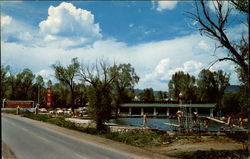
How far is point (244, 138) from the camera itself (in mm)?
22828

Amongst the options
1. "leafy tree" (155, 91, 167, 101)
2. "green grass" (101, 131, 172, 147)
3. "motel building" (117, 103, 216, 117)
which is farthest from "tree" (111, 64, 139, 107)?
"green grass" (101, 131, 172, 147)

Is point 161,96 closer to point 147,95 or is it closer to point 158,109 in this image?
point 147,95

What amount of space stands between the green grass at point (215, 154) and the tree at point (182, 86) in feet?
217

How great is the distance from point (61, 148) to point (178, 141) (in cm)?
983

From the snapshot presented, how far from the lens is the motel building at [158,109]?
6750 centimetres

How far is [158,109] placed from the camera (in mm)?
73188

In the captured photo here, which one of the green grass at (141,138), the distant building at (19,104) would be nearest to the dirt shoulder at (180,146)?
the green grass at (141,138)

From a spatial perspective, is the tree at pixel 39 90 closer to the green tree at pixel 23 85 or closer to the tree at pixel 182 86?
the green tree at pixel 23 85

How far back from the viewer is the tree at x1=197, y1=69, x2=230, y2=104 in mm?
83312

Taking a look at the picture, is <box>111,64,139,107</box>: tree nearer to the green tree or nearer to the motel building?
the motel building

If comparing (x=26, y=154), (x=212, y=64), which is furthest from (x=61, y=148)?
(x=212, y=64)

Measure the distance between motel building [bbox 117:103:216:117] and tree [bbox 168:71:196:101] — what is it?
1337cm

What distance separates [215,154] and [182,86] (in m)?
71.1

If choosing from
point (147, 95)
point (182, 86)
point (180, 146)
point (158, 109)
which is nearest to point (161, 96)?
point (147, 95)
